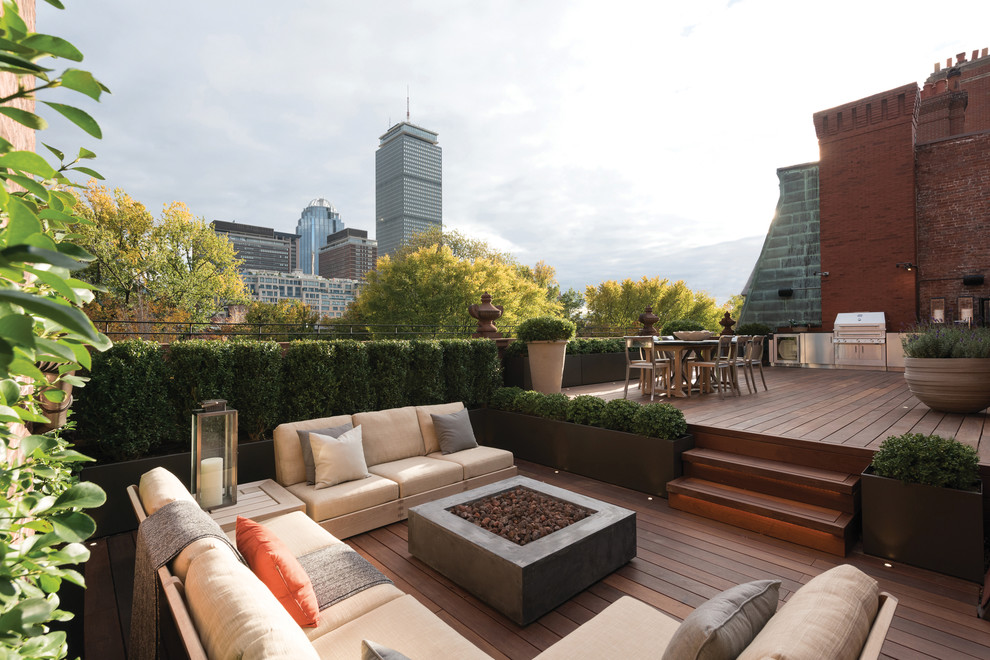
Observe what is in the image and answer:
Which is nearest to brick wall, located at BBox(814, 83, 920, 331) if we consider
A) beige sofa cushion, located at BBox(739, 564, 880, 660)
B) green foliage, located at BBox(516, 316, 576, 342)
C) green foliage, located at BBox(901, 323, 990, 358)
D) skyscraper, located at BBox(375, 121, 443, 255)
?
green foliage, located at BBox(901, 323, 990, 358)

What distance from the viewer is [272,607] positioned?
133 centimetres

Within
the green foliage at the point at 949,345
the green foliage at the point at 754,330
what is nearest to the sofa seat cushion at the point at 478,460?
the green foliage at the point at 949,345

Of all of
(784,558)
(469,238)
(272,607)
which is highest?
(469,238)

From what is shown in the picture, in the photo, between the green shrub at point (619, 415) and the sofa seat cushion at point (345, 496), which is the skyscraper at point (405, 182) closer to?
the green shrub at point (619, 415)

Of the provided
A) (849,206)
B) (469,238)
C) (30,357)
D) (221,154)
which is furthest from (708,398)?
(221,154)

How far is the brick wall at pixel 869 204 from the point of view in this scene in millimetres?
10742

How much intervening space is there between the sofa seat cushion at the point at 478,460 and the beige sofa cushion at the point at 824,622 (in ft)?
10.3

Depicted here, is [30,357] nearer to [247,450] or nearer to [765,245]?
[247,450]

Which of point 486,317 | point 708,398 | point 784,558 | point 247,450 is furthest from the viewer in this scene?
point 486,317

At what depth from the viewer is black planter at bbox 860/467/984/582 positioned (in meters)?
2.79

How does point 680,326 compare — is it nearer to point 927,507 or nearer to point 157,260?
point 927,507

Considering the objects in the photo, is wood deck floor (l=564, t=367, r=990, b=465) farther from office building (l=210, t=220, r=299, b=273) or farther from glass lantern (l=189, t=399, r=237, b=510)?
office building (l=210, t=220, r=299, b=273)

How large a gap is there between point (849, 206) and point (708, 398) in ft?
29.9

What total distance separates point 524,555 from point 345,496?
5.15 ft
